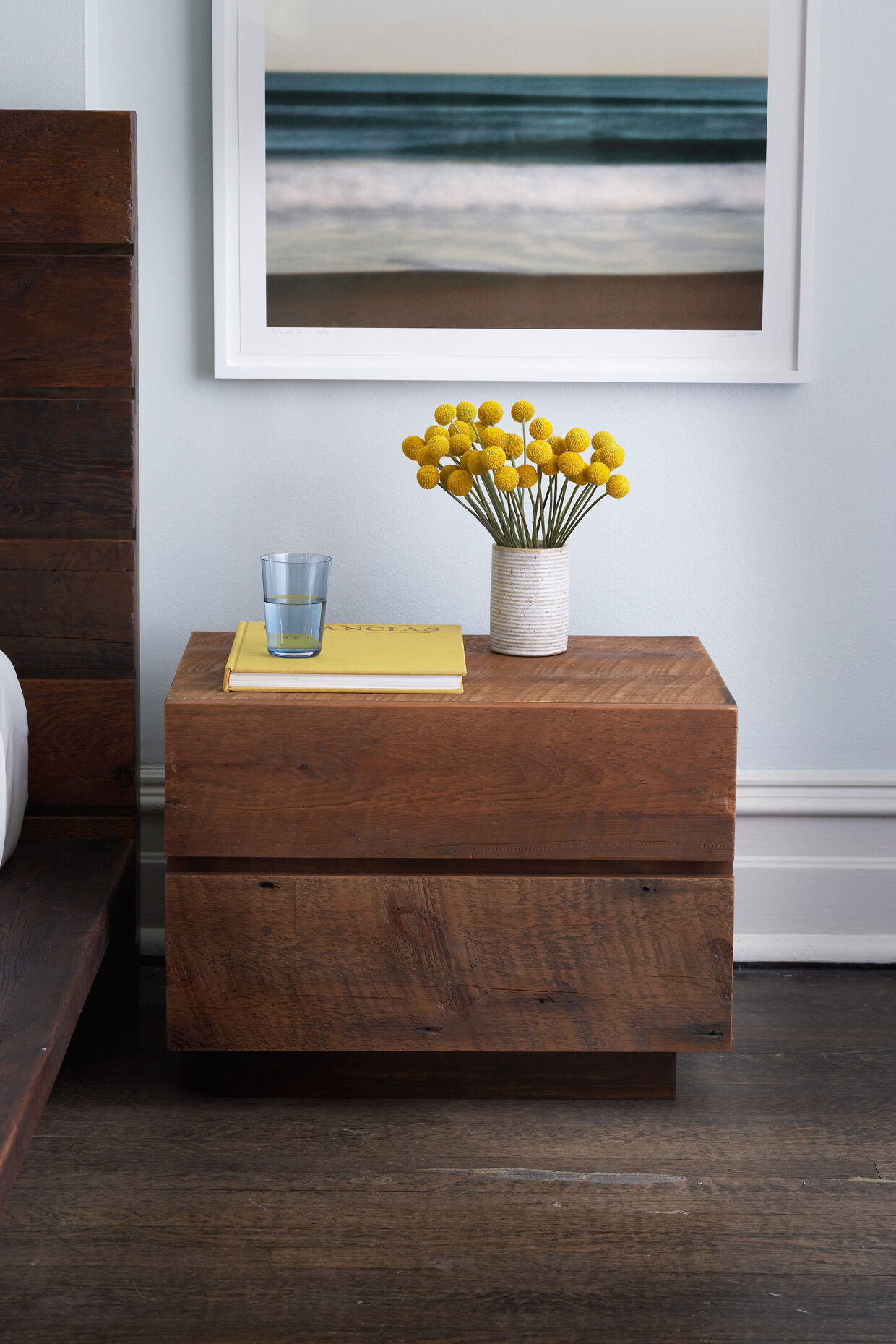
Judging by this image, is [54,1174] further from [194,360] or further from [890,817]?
[890,817]

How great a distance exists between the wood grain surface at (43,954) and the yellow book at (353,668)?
13.4 inches

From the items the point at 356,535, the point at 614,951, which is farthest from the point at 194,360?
the point at 614,951

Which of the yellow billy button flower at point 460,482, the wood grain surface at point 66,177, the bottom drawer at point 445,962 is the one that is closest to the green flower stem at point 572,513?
the yellow billy button flower at point 460,482

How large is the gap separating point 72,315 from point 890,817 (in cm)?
146

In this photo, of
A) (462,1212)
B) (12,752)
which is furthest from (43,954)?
(462,1212)

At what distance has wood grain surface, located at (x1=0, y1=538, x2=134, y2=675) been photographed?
1.75 meters

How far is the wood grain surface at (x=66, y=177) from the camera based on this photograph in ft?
5.44

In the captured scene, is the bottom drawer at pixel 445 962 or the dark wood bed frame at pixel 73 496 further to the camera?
the dark wood bed frame at pixel 73 496

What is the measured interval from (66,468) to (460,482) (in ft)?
1.86

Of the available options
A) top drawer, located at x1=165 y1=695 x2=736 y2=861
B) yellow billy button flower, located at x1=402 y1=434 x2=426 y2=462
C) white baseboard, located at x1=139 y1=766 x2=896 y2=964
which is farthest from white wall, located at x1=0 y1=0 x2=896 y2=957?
top drawer, located at x1=165 y1=695 x2=736 y2=861

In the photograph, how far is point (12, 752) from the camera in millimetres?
1630

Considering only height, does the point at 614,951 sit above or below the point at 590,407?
below

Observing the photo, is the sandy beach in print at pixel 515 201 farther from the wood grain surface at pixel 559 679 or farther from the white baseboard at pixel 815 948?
the white baseboard at pixel 815 948

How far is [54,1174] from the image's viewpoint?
4.70 ft
